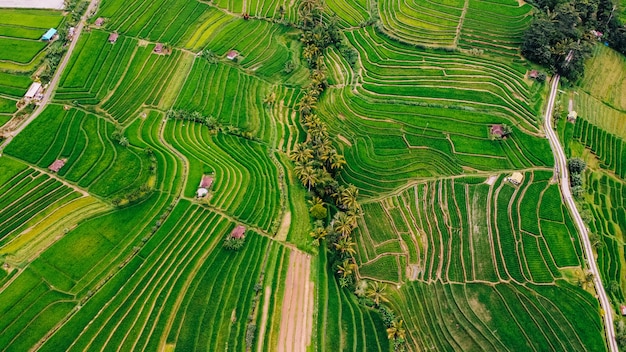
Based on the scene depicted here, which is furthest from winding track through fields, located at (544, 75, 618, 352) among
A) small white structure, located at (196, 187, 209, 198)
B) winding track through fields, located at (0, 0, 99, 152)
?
winding track through fields, located at (0, 0, 99, 152)

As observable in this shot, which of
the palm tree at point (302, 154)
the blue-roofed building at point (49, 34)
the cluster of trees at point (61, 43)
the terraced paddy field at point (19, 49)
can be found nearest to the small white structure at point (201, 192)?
the palm tree at point (302, 154)

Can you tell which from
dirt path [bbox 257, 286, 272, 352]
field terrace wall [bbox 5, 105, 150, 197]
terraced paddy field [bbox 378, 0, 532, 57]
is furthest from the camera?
terraced paddy field [bbox 378, 0, 532, 57]

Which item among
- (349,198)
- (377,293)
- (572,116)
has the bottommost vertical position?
(377,293)

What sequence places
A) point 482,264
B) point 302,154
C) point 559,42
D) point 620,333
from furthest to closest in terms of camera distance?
point 559,42 < point 302,154 < point 482,264 < point 620,333

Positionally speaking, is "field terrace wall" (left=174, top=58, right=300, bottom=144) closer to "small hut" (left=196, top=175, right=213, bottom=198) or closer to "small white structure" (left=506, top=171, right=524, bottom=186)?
"small hut" (left=196, top=175, right=213, bottom=198)

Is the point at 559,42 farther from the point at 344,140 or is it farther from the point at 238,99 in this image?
the point at 238,99

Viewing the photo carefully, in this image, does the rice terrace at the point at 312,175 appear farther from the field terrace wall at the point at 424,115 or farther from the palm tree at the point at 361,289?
the palm tree at the point at 361,289

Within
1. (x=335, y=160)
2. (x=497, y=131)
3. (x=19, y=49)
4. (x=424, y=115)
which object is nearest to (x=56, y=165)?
(x=19, y=49)
